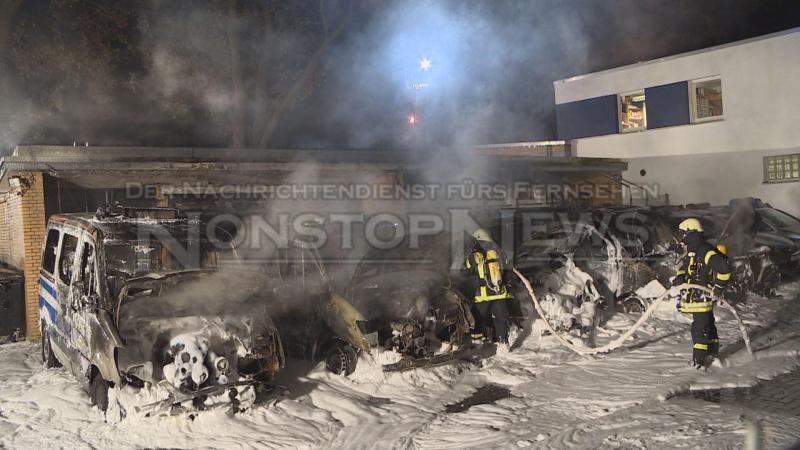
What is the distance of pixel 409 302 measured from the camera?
7293 millimetres

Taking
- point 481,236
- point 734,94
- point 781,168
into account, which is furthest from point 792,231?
point 481,236

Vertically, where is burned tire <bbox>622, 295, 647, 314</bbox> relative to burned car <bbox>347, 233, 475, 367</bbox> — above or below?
below

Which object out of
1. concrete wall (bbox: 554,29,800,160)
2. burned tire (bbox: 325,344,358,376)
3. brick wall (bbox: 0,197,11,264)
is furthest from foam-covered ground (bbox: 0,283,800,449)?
concrete wall (bbox: 554,29,800,160)

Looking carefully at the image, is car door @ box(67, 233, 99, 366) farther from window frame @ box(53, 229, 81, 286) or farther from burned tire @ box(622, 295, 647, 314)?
burned tire @ box(622, 295, 647, 314)

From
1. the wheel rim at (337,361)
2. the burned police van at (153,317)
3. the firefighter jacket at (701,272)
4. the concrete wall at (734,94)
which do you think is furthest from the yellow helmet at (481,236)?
the concrete wall at (734,94)

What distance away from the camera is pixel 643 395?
6125 mm

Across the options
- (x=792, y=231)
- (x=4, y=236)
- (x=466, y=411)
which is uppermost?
(x=4, y=236)

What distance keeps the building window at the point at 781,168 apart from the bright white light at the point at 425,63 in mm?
8912

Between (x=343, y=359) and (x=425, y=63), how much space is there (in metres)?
12.6

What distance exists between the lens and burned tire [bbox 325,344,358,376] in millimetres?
6848

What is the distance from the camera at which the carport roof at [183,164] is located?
9.54 m

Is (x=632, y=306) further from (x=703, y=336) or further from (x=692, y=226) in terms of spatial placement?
(x=703, y=336)

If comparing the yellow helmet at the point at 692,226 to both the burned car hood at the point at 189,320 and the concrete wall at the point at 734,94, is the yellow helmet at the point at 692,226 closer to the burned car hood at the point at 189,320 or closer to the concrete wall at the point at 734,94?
the burned car hood at the point at 189,320

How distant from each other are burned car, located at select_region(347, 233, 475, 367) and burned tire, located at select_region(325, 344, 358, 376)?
0.34 metres
